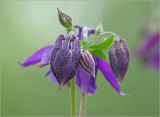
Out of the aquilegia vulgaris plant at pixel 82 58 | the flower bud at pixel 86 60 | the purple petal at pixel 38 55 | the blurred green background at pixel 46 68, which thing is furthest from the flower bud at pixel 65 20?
the blurred green background at pixel 46 68

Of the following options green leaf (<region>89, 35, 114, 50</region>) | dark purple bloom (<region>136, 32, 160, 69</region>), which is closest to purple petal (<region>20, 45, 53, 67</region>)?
green leaf (<region>89, 35, 114, 50</region>)

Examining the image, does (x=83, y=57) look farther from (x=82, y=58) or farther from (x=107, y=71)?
(x=107, y=71)

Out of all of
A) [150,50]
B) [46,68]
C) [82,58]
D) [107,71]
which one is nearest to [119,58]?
[107,71]

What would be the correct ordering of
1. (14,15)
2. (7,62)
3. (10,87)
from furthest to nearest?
(14,15) < (7,62) < (10,87)

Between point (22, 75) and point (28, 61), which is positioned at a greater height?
point (28, 61)

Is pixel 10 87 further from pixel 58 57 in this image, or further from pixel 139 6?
pixel 58 57

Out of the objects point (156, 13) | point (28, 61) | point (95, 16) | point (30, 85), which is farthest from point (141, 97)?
point (28, 61)

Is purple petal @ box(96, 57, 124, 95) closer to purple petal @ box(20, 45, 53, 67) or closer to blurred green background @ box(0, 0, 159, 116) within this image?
purple petal @ box(20, 45, 53, 67)
